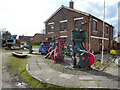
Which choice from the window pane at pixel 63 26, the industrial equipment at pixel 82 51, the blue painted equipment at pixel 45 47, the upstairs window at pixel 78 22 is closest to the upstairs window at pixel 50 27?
the window pane at pixel 63 26

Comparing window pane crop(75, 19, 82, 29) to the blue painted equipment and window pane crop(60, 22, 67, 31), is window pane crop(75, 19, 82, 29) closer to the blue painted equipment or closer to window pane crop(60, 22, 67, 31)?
window pane crop(60, 22, 67, 31)

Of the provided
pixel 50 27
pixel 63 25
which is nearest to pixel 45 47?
pixel 63 25

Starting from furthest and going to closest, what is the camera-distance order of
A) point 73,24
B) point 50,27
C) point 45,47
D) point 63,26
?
point 50,27 < point 63,26 < point 73,24 < point 45,47

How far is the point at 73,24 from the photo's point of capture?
14719 millimetres

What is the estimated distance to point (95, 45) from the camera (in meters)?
14.5

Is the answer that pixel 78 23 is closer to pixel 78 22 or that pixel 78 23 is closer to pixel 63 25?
pixel 78 22

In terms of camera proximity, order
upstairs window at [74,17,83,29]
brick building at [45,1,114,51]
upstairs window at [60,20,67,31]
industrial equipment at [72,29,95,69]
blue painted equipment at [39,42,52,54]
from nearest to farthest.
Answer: industrial equipment at [72,29,95,69]
blue painted equipment at [39,42,52,54]
brick building at [45,1,114,51]
upstairs window at [74,17,83,29]
upstairs window at [60,20,67,31]

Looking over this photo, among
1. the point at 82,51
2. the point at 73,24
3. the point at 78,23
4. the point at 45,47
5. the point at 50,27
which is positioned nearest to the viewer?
the point at 82,51

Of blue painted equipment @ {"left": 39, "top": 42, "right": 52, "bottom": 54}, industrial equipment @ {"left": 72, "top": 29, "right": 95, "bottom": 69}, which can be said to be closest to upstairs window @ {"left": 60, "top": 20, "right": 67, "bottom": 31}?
blue painted equipment @ {"left": 39, "top": 42, "right": 52, "bottom": 54}

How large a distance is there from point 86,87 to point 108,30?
18781 millimetres

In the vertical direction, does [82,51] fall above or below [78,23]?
below

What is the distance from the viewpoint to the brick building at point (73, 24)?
1316cm

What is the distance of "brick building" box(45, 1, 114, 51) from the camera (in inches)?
518

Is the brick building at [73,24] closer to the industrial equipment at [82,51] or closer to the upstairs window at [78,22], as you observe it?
the upstairs window at [78,22]
